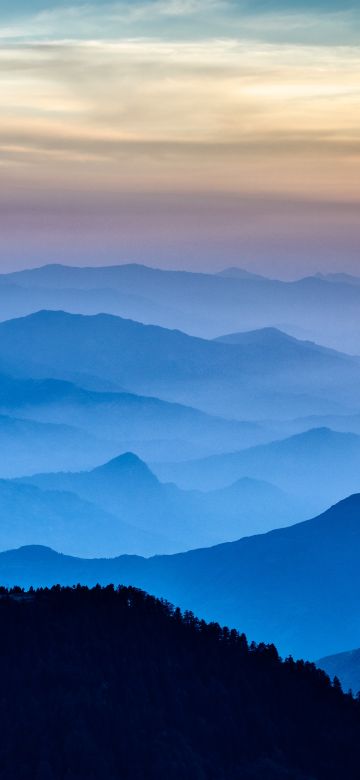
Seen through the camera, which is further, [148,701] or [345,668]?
[345,668]

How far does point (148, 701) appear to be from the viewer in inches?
2662

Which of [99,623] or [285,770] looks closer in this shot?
[285,770]

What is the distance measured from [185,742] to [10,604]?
42.8 feet

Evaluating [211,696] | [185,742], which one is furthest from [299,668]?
[185,742]

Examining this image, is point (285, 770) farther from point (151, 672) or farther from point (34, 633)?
point (34, 633)

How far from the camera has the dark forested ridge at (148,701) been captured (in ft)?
207

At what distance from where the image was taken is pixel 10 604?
73.9 meters

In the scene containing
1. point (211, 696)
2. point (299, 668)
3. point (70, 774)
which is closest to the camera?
point (70, 774)

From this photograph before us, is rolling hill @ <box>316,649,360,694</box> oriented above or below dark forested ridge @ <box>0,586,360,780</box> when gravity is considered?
below

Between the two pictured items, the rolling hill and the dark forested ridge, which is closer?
the dark forested ridge

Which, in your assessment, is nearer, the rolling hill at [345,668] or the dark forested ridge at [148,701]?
the dark forested ridge at [148,701]

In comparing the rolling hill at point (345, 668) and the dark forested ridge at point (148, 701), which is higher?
the dark forested ridge at point (148, 701)

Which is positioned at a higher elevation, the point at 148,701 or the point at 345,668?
the point at 148,701

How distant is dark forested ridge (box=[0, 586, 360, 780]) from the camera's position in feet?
207
